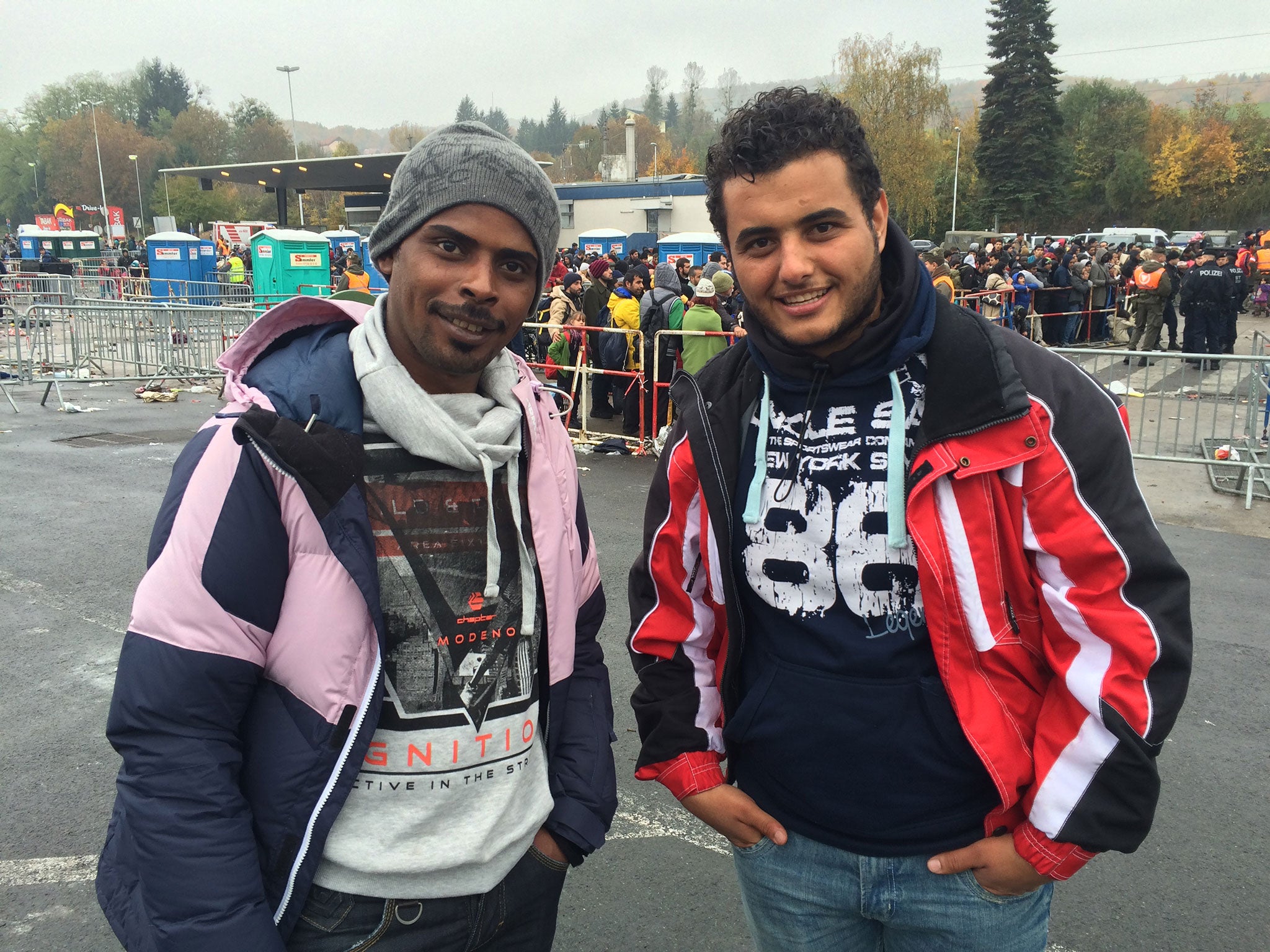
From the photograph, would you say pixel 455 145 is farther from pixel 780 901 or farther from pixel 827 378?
pixel 780 901

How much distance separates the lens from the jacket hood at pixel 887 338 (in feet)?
5.54

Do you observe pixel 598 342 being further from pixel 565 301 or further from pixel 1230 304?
pixel 1230 304

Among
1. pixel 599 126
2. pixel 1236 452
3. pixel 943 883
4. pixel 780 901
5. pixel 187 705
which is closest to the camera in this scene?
pixel 187 705

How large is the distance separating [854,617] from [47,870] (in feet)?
10.4

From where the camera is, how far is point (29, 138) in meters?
109

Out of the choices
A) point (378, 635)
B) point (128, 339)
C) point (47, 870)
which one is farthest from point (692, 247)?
point (378, 635)

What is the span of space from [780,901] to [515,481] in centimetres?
99

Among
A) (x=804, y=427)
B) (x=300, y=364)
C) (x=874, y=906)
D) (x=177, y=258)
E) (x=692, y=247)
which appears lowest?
(x=874, y=906)

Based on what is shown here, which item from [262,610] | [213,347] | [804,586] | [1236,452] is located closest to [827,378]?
[804,586]

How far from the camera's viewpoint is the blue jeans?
1.69 m

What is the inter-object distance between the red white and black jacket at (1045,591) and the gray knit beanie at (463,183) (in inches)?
31.4

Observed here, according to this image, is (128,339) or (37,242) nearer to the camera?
(128,339)

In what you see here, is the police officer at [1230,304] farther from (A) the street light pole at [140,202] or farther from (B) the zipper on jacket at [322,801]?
(A) the street light pole at [140,202]

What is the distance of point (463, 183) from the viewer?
1.71m
